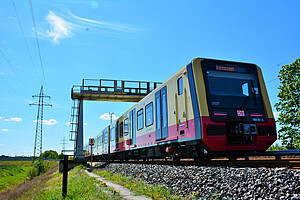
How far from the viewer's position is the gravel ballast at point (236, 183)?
414 centimetres

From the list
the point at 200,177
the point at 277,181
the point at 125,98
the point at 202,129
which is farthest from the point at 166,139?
the point at 125,98

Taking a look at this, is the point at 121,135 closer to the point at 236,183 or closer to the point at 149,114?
the point at 149,114

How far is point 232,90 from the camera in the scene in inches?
328

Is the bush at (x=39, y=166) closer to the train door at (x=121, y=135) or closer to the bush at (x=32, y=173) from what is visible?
the bush at (x=32, y=173)

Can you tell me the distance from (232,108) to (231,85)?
86cm

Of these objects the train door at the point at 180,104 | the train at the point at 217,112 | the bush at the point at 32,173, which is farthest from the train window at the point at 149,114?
the bush at the point at 32,173

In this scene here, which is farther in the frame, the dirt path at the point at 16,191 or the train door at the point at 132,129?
the dirt path at the point at 16,191

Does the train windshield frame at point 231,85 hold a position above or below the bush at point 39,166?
above

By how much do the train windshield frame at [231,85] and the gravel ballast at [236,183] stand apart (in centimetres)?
236

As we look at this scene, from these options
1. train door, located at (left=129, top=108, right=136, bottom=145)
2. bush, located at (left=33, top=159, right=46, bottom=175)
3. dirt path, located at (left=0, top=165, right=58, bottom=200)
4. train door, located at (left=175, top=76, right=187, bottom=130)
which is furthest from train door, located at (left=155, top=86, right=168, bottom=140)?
bush, located at (left=33, top=159, right=46, bottom=175)

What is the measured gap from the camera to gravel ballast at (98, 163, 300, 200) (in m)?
4.14

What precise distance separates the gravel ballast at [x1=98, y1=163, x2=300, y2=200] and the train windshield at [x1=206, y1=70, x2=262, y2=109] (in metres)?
2.42

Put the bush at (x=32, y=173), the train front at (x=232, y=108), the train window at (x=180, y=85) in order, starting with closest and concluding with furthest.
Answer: the train front at (x=232, y=108)
the train window at (x=180, y=85)
the bush at (x=32, y=173)

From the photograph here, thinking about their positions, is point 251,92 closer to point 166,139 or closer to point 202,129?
point 202,129
